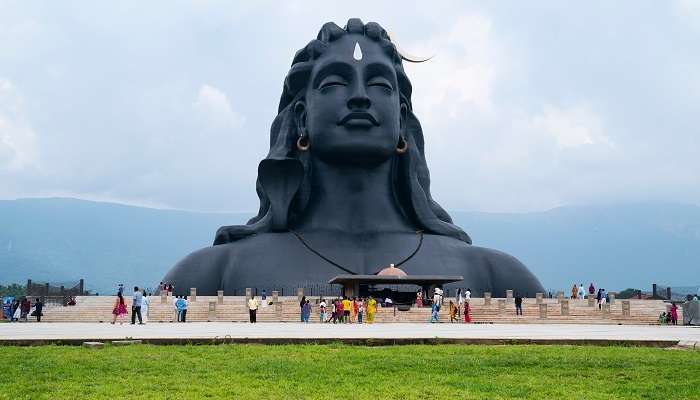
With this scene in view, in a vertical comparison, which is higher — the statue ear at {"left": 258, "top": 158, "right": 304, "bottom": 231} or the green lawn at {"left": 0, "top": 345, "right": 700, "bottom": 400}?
the statue ear at {"left": 258, "top": 158, "right": 304, "bottom": 231}

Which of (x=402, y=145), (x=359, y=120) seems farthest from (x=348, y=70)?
(x=402, y=145)

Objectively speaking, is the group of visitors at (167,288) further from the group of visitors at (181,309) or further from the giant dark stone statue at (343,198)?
the group of visitors at (181,309)

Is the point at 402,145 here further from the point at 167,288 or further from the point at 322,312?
the point at 322,312

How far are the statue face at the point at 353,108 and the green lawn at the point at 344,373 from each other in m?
19.7

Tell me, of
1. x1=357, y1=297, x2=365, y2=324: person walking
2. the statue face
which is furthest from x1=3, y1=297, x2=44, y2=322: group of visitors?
the statue face

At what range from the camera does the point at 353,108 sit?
3091 cm

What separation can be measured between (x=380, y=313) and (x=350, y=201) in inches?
355

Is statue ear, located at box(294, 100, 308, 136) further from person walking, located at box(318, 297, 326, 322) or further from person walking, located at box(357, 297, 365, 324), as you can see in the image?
person walking, located at box(357, 297, 365, 324)

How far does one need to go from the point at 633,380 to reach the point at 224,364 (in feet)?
15.2

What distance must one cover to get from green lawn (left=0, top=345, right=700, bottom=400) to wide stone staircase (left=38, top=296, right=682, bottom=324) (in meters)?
12.5

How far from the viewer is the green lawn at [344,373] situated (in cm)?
780

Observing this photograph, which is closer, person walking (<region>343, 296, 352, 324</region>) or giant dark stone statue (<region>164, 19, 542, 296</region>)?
person walking (<region>343, 296, 352, 324</region>)

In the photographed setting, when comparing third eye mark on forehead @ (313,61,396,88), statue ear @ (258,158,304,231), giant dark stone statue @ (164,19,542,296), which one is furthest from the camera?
statue ear @ (258,158,304,231)

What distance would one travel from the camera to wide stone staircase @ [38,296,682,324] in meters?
24.4
